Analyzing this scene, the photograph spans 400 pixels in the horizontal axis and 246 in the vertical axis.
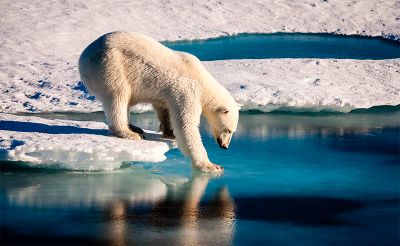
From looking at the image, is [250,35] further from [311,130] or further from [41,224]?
[41,224]

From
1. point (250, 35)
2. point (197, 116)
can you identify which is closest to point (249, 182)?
point (197, 116)

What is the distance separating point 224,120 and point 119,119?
3.26 feet

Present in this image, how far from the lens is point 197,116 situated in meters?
7.19

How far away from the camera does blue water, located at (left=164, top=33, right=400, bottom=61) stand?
47.8 ft

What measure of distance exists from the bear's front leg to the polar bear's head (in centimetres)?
24

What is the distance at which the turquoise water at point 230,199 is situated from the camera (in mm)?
5578

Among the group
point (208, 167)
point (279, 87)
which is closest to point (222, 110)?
point (208, 167)

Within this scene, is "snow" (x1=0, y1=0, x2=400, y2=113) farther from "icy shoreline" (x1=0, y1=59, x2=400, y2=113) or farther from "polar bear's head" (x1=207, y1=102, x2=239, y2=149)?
"polar bear's head" (x1=207, y1=102, x2=239, y2=149)

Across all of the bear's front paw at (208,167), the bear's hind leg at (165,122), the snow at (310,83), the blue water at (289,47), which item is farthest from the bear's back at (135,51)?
the blue water at (289,47)

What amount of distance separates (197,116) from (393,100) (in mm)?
4203

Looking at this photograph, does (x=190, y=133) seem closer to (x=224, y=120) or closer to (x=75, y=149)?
(x=224, y=120)

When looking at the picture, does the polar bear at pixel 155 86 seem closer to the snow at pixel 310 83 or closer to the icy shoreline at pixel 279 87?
the icy shoreline at pixel 279 87

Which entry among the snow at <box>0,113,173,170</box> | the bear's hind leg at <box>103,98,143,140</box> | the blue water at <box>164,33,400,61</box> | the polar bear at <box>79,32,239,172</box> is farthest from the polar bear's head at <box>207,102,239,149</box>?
the blue water at <box>164,33,400,61</box>

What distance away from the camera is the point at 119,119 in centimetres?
737
